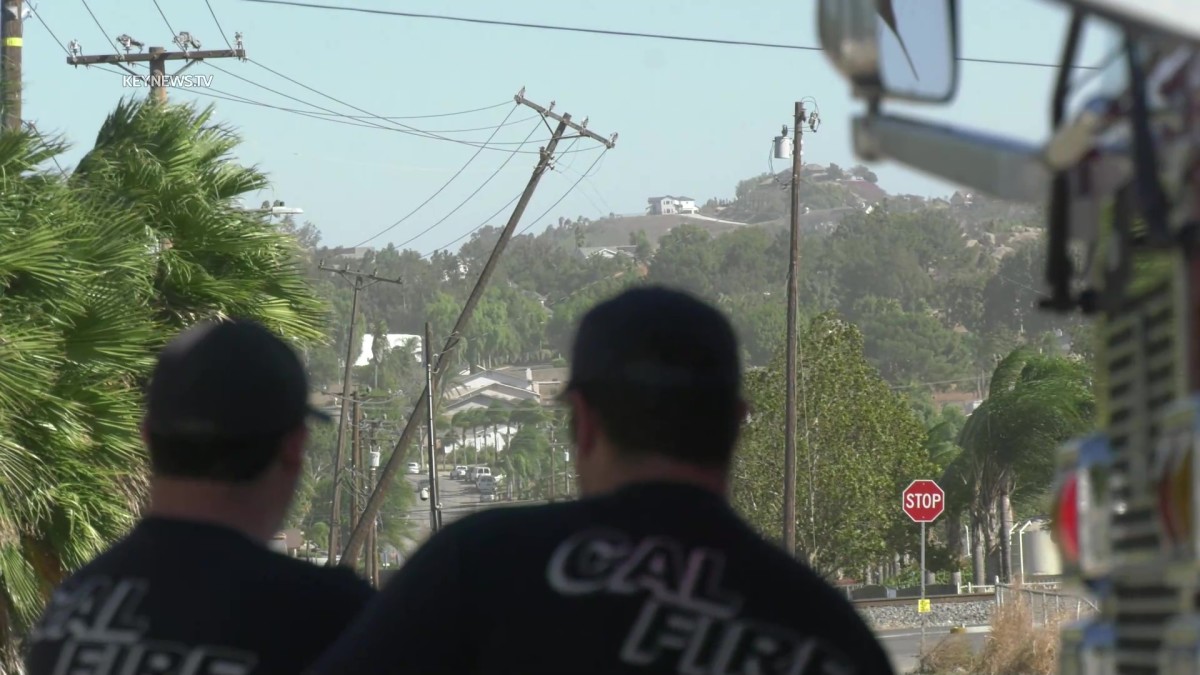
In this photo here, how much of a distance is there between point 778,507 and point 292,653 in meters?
47.7

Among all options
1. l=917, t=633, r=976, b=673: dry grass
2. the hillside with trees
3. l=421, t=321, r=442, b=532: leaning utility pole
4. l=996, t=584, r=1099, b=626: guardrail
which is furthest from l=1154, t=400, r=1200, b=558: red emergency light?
the hillside with trees

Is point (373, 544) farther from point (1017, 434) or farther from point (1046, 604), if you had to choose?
point (1046, 604)

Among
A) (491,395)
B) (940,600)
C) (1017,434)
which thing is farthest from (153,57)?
(491,395)

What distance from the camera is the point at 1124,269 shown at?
187 centimetres

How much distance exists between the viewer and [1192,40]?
4.96 feet

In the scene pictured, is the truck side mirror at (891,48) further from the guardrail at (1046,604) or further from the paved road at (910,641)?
the paved road at (910,641)

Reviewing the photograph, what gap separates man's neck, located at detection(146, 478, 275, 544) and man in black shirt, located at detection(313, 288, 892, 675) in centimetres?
50

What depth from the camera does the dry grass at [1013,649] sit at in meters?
22.7

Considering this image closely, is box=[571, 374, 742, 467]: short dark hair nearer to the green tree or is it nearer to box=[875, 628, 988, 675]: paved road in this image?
box=[875, 628, 988, 675]: paved road

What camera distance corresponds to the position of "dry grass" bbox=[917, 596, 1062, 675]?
22.7 meters

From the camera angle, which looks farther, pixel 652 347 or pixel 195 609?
pixel 195 609

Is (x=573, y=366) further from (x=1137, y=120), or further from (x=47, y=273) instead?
(x=47, y=273)

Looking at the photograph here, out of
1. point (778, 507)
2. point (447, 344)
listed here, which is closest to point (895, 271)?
point (778, 507)

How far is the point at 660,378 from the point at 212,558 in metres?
0.76
